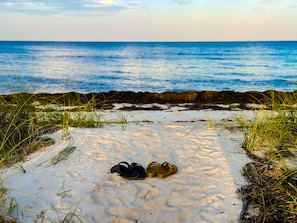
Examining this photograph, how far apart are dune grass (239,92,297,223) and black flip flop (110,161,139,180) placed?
48.2 inches

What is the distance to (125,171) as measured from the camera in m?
4.68

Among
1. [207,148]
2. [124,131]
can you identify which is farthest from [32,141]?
[207,148]

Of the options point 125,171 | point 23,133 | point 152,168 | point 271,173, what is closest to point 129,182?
point 125,171

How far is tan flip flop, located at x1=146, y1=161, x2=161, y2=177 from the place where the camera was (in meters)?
4.71

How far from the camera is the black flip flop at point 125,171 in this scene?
4.62m

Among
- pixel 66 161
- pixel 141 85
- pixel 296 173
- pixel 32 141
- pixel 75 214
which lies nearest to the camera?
pixel 75 214

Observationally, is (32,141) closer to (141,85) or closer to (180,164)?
(180,164)

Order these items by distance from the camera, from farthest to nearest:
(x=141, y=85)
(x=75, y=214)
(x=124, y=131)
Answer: (x=141, y=85) < (x=124, y=131) < (x=75, y=214)

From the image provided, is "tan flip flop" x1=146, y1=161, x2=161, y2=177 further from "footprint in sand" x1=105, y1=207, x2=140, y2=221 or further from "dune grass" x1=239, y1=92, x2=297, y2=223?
"dune grass" x1=239, y1=92, x2=297, y2=223

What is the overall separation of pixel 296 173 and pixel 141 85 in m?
16.6

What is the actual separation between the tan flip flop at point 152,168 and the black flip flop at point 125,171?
0.49ft

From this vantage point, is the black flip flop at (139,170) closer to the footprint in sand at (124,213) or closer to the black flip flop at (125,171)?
the black flip flop at (125,171)

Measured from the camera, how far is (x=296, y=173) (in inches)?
178

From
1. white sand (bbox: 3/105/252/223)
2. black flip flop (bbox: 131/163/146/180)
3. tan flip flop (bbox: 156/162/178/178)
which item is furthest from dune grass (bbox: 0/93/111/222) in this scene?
tan flip flop (bbox: 156/162/178/178)
